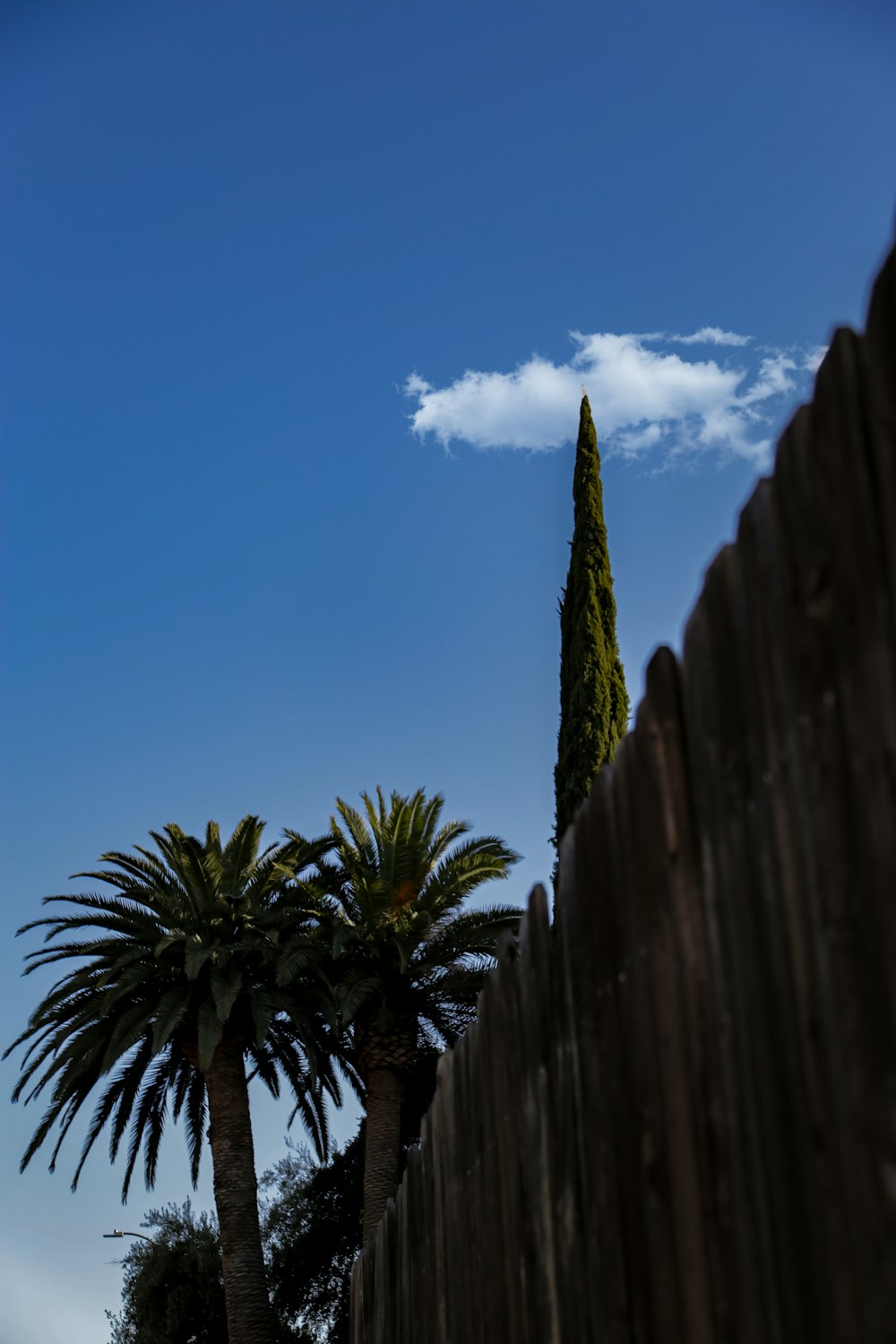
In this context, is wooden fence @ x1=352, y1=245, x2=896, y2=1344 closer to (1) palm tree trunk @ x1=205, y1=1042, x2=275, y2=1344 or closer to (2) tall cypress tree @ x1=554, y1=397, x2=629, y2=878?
(2) tall cypress tree @ x1=554, y1=397, x2=629, y2=878

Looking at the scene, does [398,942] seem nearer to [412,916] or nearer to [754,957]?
[412,916]

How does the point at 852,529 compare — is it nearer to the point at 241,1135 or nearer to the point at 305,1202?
the point at 241,1135

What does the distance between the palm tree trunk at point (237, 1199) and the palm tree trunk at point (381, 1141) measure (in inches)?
62.1

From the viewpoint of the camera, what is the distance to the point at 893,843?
185 centimetres

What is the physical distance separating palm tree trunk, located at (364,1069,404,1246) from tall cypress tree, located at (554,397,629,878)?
4222mm

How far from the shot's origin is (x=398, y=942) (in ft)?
61.4

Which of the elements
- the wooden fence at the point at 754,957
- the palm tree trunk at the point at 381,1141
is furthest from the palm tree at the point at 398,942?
the wooden fence at the point at 754,957

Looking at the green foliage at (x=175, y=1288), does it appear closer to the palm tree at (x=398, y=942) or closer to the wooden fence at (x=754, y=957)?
the palm tree at (x=398, y=942)

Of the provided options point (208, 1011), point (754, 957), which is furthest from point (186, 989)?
point (754, 957)

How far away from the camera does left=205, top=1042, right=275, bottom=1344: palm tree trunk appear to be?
18391 mm

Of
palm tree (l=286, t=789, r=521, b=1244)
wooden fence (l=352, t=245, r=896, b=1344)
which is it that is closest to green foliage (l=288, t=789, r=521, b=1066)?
palm tree (l=286, t=789, r=521, b=1244)

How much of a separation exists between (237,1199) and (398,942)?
421cm

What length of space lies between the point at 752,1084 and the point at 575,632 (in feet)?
59.8

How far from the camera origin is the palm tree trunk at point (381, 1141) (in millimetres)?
18609
